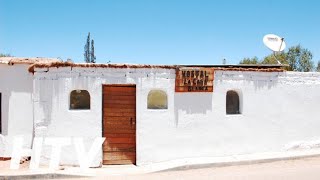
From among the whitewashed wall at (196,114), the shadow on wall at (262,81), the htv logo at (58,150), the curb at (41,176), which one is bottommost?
the curb at (41,176)

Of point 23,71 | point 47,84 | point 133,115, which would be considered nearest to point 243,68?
point 133,115

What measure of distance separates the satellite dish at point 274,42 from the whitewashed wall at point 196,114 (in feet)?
4.64

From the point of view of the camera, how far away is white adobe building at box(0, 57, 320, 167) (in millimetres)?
10164

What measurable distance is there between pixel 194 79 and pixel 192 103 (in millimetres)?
675

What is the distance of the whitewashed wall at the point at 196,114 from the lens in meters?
10.2

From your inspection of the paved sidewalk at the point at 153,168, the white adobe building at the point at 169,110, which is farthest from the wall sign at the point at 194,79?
the paved sidewalk at the point at 153,168

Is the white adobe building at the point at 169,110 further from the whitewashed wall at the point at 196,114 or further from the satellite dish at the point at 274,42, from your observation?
the satellite dish at the point at 274,42

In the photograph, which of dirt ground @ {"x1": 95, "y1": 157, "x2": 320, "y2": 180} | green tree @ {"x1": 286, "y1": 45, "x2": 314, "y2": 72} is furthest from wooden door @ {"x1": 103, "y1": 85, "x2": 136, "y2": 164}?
green tree @ {"x1": 286, "y1": 45, "x2": 314, "y2": 72}

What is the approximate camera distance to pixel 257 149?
11.2 meters

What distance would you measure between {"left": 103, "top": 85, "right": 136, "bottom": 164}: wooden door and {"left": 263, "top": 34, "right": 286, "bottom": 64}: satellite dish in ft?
15.9

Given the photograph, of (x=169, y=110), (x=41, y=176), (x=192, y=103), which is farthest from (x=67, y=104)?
(x=192, y=103)

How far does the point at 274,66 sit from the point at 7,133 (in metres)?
7.94

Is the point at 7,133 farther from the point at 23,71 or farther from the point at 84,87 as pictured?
the point at 84,87

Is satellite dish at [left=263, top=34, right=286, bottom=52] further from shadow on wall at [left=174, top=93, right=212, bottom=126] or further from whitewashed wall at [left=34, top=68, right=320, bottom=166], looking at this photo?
shadow on wall at [left=174, top=93, right=212, bottom=126]
